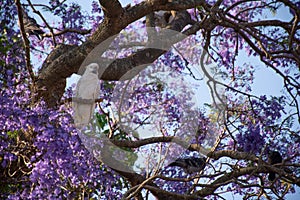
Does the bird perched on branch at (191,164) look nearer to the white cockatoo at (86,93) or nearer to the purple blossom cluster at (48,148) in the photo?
the purple blossom cluster at (48,148)

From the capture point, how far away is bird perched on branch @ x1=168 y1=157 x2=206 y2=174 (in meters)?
3.17

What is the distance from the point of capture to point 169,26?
11.5 feet

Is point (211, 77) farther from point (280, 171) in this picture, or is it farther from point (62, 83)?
point (62, 83)

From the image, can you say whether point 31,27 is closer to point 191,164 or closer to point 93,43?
point 93,43

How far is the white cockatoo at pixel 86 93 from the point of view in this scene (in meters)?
2.62

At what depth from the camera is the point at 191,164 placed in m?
3.19

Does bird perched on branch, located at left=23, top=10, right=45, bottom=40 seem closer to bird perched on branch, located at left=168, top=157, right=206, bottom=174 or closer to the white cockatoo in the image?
the white cockatoo

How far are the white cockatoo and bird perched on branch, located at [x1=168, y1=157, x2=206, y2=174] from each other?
787 mm

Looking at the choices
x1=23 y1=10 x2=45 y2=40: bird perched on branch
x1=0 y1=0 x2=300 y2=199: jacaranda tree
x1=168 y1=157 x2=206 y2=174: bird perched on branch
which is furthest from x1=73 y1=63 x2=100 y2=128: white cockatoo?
x1=23 y1=10 x2=45 y2=40: bird perched on branch

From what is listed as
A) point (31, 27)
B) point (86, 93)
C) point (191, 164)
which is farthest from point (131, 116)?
point (31, 27)

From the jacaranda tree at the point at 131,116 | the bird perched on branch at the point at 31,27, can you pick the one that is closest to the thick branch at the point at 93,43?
the jacaranda tree at the point at 131,116

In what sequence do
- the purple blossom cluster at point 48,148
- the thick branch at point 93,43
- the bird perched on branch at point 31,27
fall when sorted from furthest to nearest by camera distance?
the bird perched on branch at point 31,27 < the thick branch at point 93,43 < the purple blossom cluster at point 48,148

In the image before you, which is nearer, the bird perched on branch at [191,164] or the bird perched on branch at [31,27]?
the bird perched on branch at [191,164]

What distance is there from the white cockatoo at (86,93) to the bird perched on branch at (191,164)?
2.58 ft
